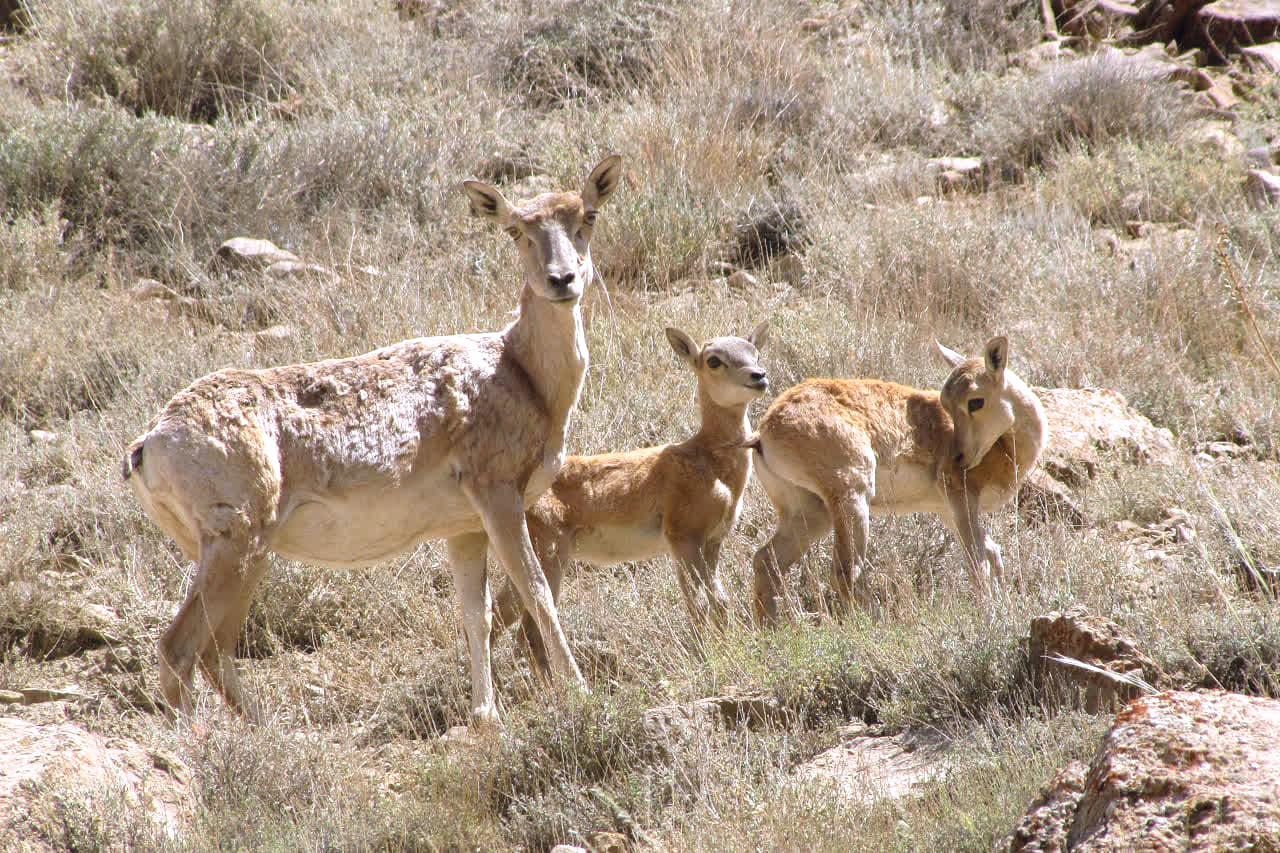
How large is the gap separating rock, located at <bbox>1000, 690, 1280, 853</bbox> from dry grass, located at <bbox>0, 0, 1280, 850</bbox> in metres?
0.59

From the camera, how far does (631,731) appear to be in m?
5.62

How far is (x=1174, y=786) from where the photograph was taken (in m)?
3.44

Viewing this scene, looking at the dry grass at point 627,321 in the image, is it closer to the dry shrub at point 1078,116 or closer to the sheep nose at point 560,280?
the dry shrub at point 1078,116

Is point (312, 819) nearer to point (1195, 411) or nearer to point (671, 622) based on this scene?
point (671, 622)

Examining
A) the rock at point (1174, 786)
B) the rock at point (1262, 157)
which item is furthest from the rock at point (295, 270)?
the rock at point (1174, 786)

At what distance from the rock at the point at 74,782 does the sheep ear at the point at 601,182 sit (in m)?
3.43

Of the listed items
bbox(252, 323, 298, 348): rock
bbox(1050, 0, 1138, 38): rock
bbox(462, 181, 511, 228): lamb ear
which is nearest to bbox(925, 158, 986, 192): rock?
bbox(1050, 0, 1138, 38): rock

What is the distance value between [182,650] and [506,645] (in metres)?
2.23

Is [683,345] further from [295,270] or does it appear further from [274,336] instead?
[295,270]

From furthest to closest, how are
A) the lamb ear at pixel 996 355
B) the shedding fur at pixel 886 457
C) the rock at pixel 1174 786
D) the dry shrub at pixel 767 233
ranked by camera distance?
1. the dry shrub at pixel 767 233
2. the lamb ear at pixel 996 355
3. the shedding fur at pixel 886 457
4. the rock at pixel 1174 786

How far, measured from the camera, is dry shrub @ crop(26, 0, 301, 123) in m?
15.7

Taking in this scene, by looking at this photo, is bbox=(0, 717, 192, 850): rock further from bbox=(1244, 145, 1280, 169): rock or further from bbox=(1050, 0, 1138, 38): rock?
bbox=(1050, 0, 1138, 38): rock

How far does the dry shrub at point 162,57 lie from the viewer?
620 inches

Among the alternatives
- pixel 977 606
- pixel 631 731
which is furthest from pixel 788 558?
pixel 631 731
